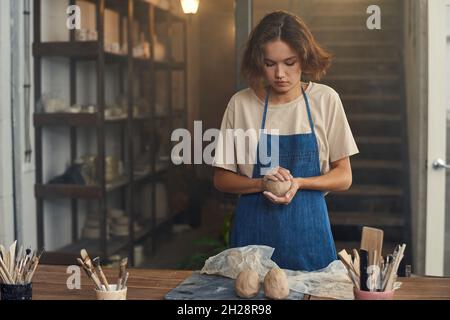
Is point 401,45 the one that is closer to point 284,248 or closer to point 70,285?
point 284,248

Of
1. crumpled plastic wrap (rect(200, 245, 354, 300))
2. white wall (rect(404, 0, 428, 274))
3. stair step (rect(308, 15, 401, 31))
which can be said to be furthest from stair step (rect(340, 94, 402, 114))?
crumpled plastic wrap (rect(200, 245, 354, 300))

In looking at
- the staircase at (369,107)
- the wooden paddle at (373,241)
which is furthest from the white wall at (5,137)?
the wooden paddle at (373,241)

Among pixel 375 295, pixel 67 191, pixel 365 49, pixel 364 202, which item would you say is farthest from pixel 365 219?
pixel 375 295

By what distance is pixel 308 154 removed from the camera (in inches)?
102

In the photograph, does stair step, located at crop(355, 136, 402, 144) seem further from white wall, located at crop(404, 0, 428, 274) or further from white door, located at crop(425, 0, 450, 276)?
white door, located at crop(425, 0, 450, 276)

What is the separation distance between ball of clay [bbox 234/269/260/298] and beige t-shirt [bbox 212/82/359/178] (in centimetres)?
70

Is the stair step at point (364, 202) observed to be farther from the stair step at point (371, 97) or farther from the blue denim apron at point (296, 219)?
the blue denim apron at point (296, 219)

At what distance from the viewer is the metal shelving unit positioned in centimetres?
450

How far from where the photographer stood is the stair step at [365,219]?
4359 millimetres

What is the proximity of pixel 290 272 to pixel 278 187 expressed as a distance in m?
0.29

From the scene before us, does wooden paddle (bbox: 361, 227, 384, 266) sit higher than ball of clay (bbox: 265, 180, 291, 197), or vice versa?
ball of clay (bbox: 265, 180, 291, 197)

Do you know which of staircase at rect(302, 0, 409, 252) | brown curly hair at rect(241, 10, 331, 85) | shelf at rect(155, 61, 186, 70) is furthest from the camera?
shelf at rect(155, 61, 186, 70)

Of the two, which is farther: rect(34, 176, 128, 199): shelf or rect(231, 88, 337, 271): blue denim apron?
rect(34, 176, 128, 199): shelf

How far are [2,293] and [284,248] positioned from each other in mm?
1023
